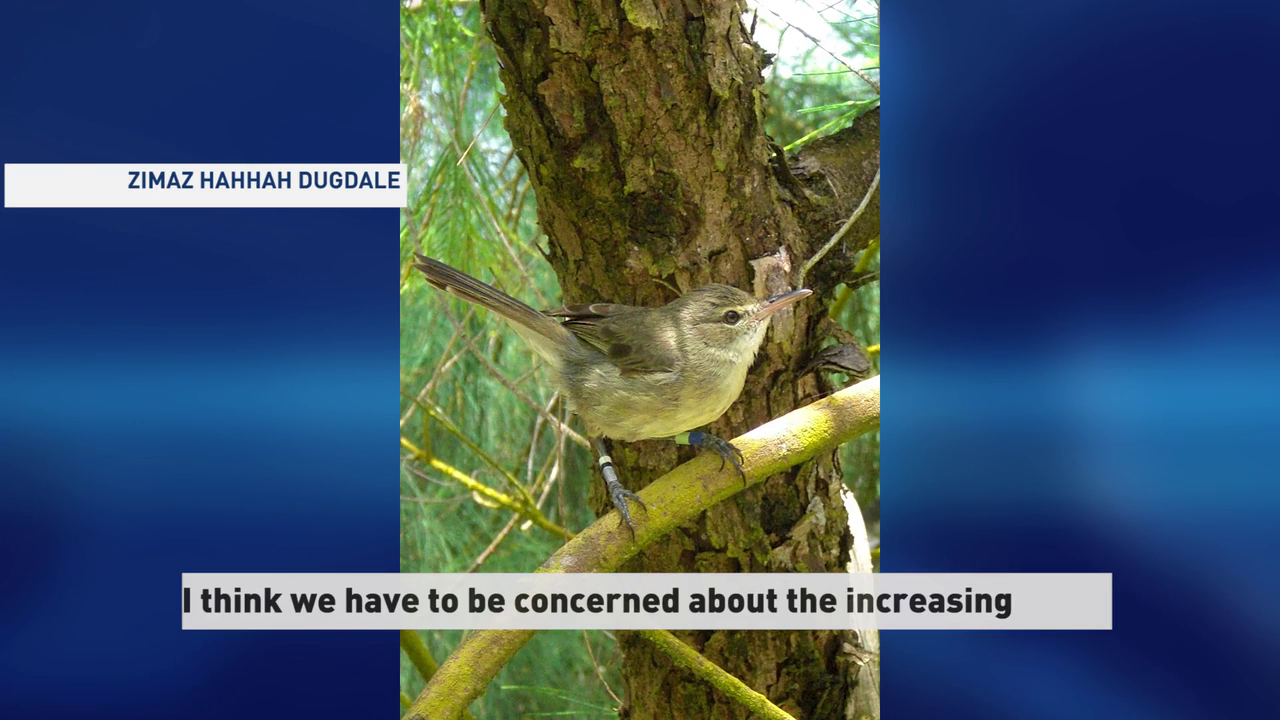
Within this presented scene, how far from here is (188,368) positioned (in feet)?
5.18

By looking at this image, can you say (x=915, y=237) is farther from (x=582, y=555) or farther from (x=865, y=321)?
(x=582, y=555)

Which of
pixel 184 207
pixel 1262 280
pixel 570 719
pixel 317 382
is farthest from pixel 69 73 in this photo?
pixel 1262 280

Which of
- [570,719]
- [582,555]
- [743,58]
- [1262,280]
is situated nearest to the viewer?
[582,555]

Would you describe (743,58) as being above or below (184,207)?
above

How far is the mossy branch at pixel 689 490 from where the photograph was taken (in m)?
1.37

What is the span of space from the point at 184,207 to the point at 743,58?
899mm

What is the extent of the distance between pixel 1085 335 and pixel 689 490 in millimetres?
683

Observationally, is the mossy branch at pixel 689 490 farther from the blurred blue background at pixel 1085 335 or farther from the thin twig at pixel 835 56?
the thin twig at pixel 835 56

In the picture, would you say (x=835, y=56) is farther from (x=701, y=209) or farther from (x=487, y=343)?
(x=487, y=343)

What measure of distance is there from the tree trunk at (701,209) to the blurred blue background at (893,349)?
0.42 ft

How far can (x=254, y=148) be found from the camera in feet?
5.17
